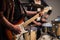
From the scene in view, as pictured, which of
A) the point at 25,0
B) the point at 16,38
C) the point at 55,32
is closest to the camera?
the point at 16,38

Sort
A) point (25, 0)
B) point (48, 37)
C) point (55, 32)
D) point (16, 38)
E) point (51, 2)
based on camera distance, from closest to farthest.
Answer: point (16, 38) → point (25, 0) → point (48, 37) → point (55, 32) → point (51, 2)

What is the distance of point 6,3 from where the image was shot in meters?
1.21

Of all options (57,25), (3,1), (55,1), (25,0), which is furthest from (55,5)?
(3,1)

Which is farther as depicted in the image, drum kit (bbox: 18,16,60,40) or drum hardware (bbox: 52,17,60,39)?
drum hardware (bbox: 52,17,60,39)

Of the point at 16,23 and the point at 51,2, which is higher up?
the point at 16,23

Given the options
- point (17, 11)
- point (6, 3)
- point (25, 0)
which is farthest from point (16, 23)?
point (25, 0)

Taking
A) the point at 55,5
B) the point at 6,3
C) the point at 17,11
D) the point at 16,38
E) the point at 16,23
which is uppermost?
the point at 6,3

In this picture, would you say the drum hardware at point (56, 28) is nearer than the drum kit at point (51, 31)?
No

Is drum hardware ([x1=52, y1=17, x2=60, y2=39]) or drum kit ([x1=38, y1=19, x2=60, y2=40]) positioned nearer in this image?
drum kit ([x1=38, y1=19, x2=60, y2=40])

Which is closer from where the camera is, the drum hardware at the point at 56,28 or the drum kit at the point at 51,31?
the drum kit at the point at 51,31

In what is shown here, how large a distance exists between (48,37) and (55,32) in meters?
0.22

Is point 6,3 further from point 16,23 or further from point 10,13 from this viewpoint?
point 16,23

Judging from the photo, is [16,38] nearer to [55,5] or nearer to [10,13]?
[10,13]

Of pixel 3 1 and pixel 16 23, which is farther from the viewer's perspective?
pixel 16 23
